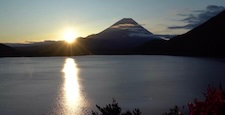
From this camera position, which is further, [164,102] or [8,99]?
[8,99]

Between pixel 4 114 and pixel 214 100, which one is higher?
pixel 214 100

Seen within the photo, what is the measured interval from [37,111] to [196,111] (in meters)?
48.6

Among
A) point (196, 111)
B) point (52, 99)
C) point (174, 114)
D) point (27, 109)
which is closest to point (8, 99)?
point (52, 99)

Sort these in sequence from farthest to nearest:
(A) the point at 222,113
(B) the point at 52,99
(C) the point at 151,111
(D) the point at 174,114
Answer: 1. (B) the point at 52,99
2. (C) the point at 151,111
3. (D) the point at 174,114
4. (A) the point at 222,113

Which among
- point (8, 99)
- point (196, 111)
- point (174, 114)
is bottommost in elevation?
point (8, 99)

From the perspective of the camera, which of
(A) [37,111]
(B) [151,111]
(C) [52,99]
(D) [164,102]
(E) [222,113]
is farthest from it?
(C) [52,99]

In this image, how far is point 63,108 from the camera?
54.5 meters

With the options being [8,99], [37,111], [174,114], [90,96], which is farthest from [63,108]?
[174,114]

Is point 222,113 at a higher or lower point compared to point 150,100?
higher

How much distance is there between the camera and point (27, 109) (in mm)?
54219

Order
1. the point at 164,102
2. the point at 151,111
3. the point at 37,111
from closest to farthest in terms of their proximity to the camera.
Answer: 1. the point at 151,111
2. the point at 37,111
3. the point at 164,102

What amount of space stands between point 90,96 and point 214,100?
6315cm

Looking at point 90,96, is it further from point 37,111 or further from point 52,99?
point 37,111

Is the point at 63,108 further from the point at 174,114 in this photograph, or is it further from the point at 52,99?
the point at 174,114
